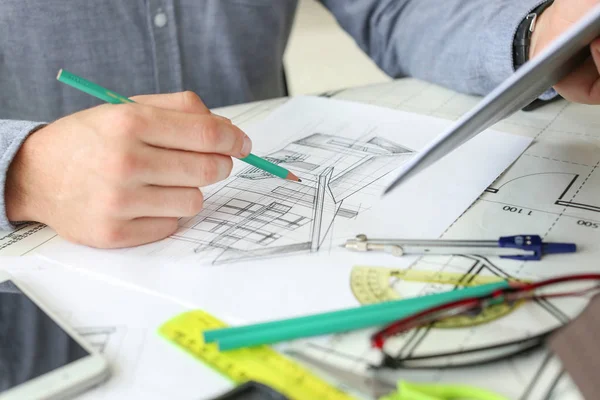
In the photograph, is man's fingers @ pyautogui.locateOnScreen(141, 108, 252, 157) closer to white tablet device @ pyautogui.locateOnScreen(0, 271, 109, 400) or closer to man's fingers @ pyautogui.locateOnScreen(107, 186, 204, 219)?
man's fingers @ pyautogui.locateOnScreen(107, 186, 204, 219)

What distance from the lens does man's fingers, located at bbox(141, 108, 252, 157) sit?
1.83 feet

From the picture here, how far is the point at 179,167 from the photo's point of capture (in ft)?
1.87

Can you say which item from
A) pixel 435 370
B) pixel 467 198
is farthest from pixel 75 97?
pixel 435 370

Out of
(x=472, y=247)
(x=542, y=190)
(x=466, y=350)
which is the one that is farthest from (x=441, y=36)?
(x=466, y=350)

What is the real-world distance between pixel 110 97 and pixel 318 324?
1.11 ft

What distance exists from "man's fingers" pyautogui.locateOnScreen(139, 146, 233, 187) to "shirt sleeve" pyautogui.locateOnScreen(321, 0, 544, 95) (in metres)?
0.45

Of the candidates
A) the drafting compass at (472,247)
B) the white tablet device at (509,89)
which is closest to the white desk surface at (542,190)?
the drafting compass at (472,247)

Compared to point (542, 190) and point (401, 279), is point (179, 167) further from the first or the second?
point (542, 190)

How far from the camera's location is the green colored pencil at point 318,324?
0.44 meters

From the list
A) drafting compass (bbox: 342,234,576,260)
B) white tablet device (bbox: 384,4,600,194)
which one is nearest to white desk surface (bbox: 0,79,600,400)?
drafting compass (bbox: 342,234,576,260)

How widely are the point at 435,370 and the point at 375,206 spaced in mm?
243

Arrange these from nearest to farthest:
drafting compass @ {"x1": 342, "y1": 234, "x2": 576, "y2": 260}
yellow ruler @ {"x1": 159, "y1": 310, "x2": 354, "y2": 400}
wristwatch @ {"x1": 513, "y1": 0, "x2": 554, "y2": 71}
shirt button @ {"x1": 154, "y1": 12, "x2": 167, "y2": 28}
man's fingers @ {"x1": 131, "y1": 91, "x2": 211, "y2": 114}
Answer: yellow ruler @ {"x1": 159, "y1": 310, "x2": 354, "y2": 400} → drafting compass @ {"x1": 342, "y1": 234, "x2": 576, "y2": 260} → man's fingers @ {"x1": 131, "y1": 91, "x2": 211, "y2": 114} → wristwatch @ {"x1": 513, "y1": 0, "x2": 554, "y2": 71} → shirt button @ {"x1": 154, "y1": 12, "x2": 167, "y2": 28}

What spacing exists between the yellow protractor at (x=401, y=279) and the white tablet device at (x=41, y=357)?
0.21 m

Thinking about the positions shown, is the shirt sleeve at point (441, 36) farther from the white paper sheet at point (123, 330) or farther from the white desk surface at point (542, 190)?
the white paper sheet at point (123, 330)
